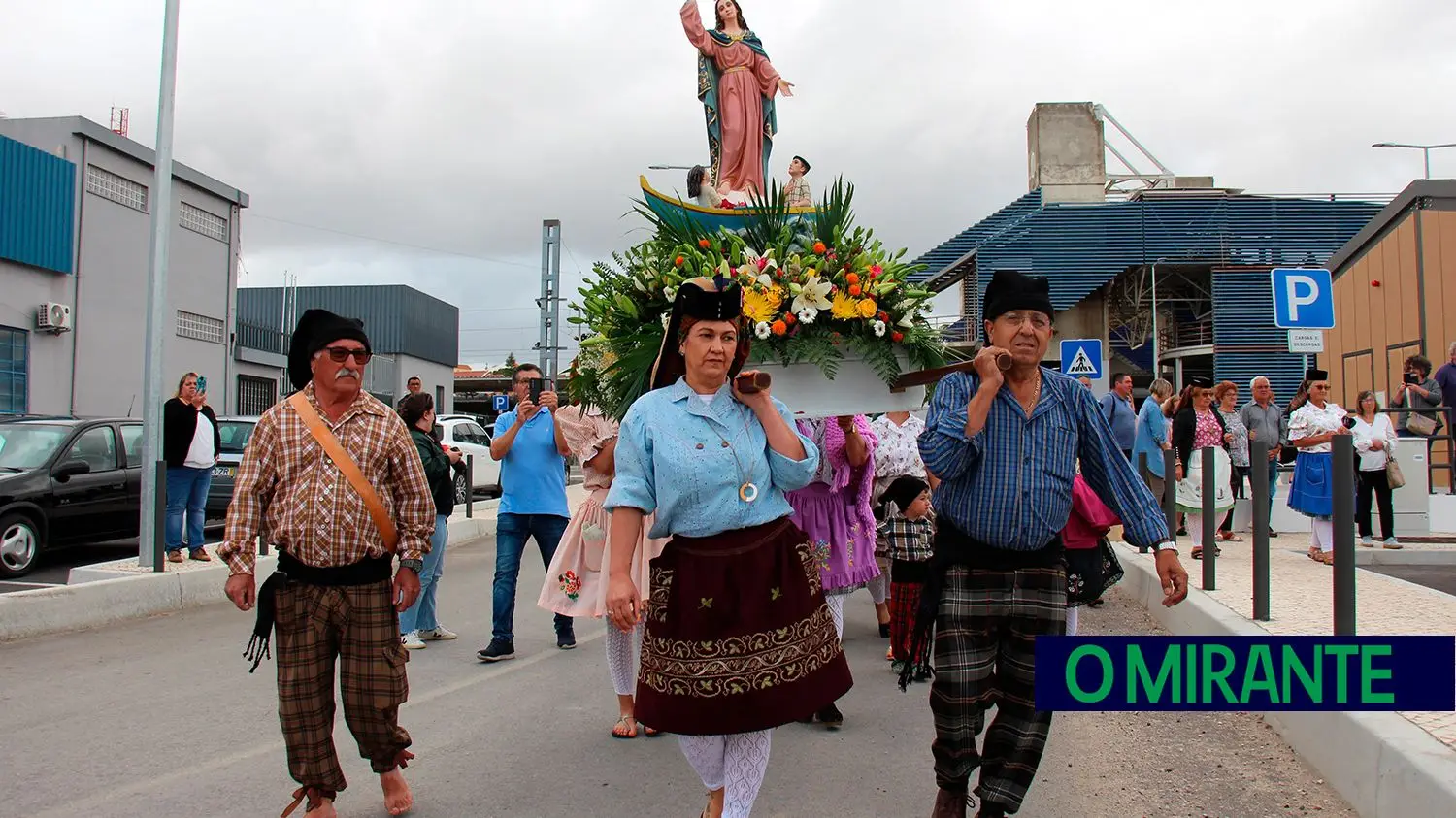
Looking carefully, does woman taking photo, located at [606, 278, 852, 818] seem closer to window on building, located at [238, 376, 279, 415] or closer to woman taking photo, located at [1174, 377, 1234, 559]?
woman taking photo, located at [1174, 377, 1234, 559]

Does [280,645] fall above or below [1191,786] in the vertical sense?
above

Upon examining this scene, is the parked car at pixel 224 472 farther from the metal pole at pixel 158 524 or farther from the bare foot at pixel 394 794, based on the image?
the bare foot at pixel 394 794

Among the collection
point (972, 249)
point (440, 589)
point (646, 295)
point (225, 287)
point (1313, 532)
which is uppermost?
point (972, 249)

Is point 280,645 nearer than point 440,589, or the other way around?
point 280,645

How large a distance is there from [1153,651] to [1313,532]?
29.0 feet

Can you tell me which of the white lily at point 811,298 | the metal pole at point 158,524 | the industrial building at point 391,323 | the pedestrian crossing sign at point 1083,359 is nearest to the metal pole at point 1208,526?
the white lily at point 811,298

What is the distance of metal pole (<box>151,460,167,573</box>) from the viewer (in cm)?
898

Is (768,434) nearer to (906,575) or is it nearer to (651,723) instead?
(651,723)

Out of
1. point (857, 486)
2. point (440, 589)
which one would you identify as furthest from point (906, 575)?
point (440, 589)

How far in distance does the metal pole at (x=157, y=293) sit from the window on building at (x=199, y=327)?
18722 millimetres

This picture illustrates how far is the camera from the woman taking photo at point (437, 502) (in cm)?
751

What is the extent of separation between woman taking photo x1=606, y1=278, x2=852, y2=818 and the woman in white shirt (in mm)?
9118

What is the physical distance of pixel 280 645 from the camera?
3930 millimetres

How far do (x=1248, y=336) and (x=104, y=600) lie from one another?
32350 mm
